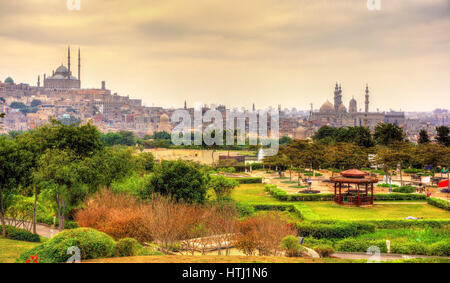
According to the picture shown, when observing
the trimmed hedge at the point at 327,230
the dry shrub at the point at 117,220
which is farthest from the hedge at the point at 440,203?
the dry shrub at the point at 117,220

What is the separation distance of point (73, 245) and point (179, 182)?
8993mm

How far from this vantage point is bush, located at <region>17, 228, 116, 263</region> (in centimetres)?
977

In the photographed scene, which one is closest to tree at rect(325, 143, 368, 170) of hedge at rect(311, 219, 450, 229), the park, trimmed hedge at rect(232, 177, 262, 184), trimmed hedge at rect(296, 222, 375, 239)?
the park

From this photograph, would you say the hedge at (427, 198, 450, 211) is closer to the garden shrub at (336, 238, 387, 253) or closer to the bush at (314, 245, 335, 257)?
the garden shrub at (336, 238, 387, 253)

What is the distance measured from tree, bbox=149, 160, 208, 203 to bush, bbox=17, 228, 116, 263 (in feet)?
25.7

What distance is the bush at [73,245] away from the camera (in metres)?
9.77

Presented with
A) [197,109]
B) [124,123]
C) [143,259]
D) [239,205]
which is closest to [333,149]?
[239,205]

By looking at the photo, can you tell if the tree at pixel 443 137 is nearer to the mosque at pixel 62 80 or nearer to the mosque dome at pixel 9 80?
the mosque at pixel 62 80

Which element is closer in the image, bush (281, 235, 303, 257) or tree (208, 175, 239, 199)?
bush (281, 235, 303, 257)

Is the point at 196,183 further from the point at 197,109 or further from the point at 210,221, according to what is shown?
the point at 197,109

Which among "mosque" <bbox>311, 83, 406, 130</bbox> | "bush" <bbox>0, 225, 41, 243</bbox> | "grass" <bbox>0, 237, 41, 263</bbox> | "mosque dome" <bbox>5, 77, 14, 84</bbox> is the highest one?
"mosque dome" <bbox>5, 77, 14, 84</bbox>

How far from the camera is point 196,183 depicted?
62.1 feet

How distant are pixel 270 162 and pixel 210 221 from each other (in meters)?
23.3

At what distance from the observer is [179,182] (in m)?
18.9
